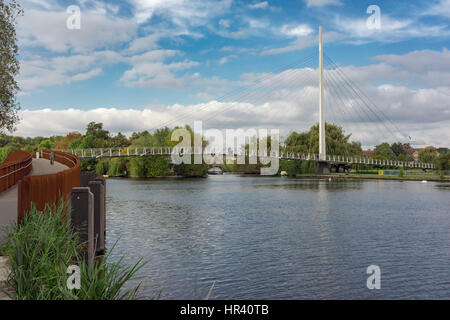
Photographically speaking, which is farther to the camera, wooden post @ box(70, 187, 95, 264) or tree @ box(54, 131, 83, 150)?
tree @ box(54, 131, 83, 150)

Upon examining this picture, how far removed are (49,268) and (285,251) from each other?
32.7 ft

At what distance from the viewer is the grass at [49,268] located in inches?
267

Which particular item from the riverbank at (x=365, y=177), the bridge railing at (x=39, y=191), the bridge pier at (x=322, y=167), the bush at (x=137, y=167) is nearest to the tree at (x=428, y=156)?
the riverbank at (x=365, y=177)

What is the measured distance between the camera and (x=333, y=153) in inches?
3775

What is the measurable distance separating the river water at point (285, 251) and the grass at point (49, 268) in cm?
158

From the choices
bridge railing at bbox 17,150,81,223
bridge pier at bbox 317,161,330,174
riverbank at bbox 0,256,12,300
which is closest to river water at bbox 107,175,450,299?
bridge railing at bbox 17,150,81,223

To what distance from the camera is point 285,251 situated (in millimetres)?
16094

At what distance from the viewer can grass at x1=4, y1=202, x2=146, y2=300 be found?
6793mm

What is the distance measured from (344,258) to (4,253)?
412 inches

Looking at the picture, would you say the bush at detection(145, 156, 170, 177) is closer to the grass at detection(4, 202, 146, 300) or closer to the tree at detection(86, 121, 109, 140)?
the tree at detection(86, 121, 109, 140)

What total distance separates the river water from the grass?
5.20 feet

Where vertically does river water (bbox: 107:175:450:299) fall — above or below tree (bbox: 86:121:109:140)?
below

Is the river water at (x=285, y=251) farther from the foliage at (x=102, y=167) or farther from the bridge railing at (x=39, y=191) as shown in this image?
the foliage at (x=102, y=167)

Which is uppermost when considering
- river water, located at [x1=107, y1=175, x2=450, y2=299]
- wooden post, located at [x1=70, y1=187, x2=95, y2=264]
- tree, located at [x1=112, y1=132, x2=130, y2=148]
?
tree, located at [x1=112, y1=132, x2=130, y2=148]
